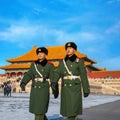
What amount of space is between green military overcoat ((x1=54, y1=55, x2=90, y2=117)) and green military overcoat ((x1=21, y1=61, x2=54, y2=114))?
1.18 ft

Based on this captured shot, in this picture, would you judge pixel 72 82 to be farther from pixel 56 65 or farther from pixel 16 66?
pixel 16 66

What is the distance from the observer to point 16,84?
158 feet

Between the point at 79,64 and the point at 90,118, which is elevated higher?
the point at 79,64

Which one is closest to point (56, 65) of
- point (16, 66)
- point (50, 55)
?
point (50, 55)

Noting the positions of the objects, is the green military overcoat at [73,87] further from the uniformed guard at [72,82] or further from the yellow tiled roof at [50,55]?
the yellow tiled roof at [50,55]

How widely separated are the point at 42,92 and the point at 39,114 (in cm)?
46

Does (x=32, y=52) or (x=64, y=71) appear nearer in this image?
(x=64, y=71)

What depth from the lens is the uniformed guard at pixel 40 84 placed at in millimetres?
6930

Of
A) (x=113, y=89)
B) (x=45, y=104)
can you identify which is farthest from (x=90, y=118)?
(x=113, y=89)

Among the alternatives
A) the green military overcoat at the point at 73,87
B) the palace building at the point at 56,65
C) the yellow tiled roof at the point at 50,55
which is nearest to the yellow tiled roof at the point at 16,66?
the palace building at the point at 56,65

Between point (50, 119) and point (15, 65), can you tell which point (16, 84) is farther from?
point (50, 119)

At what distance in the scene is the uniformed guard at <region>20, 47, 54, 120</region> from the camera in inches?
273

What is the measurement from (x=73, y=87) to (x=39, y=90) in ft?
2.60

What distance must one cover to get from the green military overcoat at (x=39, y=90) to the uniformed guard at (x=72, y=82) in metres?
0.36
